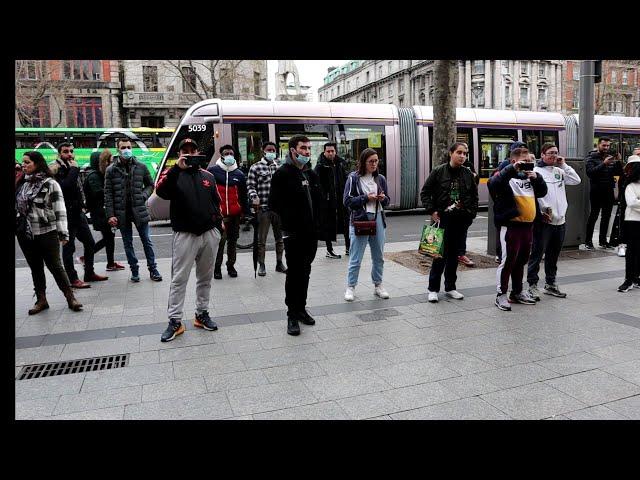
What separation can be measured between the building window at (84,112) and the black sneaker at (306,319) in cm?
4224

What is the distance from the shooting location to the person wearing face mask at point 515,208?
5.81m

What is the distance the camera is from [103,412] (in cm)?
348

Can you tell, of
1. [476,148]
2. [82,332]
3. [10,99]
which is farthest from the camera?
[476,148]

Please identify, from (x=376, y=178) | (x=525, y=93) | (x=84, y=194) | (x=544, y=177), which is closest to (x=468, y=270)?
(x=544, y=177)

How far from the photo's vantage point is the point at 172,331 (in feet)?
16.4

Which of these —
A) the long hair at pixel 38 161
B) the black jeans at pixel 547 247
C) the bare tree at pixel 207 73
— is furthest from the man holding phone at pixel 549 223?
the bare tree at pixel 207 73

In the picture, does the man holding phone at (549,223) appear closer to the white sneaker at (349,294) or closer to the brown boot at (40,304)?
the white sneaker at (349,294)

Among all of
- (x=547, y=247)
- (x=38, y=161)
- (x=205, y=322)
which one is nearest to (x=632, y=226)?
Answer: (x=547, y=247)

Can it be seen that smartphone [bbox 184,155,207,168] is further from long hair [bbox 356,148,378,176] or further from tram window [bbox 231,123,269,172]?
tram window [bbox 231,123,269,172]

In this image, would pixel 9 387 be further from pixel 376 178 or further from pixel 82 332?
pixel 376 178

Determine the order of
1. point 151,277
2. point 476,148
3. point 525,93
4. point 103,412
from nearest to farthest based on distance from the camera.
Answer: point 103,412 → point 151,277 → point 476,148 → point 525,93

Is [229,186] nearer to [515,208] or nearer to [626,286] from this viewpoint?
[515,208]
